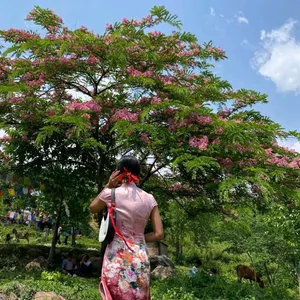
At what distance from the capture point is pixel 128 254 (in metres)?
2.71

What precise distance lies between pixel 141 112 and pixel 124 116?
416 mm

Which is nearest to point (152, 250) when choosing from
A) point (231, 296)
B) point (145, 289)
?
point (231, 296)

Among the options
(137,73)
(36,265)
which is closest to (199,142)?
(137,73)

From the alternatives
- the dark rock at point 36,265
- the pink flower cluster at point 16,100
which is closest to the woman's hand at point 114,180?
the pink flower cluster at point 16,100

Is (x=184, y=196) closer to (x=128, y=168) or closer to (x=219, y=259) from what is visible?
(x=128, y=168)

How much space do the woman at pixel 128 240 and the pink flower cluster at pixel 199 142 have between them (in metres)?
4.75

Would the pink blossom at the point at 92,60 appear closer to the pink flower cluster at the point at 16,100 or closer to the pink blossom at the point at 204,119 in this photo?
the pink flower cluster at the point at 16,100

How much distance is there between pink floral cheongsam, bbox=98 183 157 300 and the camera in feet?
8.74

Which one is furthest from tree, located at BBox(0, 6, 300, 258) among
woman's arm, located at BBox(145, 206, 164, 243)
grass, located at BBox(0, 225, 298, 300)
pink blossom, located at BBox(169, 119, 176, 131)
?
woman's arm, located at BBox(145, 206, 164, 243)

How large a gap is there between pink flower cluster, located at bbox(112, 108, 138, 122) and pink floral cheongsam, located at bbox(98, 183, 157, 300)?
540cm

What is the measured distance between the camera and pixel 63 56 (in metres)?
8.91

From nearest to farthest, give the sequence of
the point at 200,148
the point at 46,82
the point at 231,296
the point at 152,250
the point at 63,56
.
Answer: the point at 231,296, the point at 200,148, the point at 63,56, the point at 46,82, the point at 152,250

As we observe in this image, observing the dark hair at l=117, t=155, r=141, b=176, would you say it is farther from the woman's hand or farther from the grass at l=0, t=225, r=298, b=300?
the grass at l=0, t=225, r=298, b=300

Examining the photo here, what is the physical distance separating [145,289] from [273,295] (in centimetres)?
603
